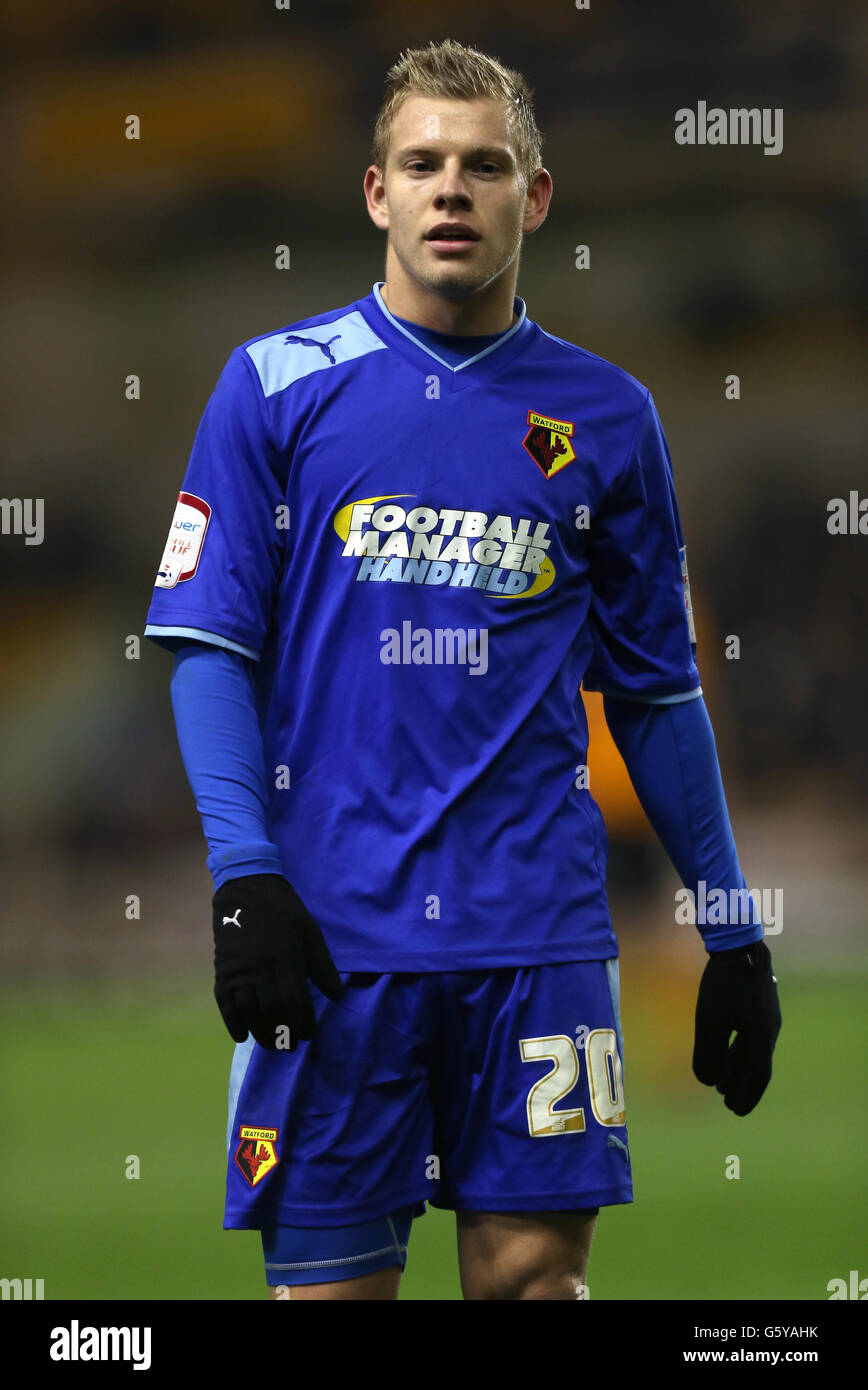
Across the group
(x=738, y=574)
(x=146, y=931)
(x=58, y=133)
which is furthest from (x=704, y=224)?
(x=146, y=931)

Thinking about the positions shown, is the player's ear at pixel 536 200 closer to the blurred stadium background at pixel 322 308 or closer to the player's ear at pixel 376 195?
the player's ear at pixel 376 195

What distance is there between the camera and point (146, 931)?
26.6 ft

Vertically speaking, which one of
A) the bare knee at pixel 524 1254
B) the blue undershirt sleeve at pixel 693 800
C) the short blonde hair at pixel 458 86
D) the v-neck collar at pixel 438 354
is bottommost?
the bare knee at pixel 524 1254

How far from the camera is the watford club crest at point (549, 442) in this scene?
81.5 inches

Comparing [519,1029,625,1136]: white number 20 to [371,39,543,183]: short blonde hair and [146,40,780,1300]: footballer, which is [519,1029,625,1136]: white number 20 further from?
[371,39,543,183]: short blonde hair

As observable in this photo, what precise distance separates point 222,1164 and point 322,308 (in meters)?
4.47

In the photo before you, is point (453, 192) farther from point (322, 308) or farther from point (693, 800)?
point (322, 308)

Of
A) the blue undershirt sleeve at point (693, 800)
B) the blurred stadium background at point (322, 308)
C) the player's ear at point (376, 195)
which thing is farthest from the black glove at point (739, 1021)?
the blurred stadium background at point (322, 308)

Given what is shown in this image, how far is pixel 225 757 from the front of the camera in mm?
1945

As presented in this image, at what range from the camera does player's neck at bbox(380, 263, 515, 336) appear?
2.08 m

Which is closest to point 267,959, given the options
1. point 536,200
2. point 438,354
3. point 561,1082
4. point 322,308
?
point 561,1082

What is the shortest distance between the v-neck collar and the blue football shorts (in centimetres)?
73

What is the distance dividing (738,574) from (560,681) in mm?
6947

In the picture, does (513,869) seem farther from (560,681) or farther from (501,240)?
(501,240)
